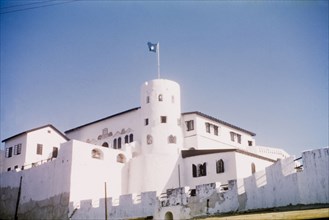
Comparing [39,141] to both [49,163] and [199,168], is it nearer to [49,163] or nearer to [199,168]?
[49,163]

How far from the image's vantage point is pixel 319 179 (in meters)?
17.2

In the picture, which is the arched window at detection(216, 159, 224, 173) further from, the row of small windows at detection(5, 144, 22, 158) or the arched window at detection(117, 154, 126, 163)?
the row of small windows at detection(5, 144, 22, 158)

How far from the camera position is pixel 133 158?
3875cm

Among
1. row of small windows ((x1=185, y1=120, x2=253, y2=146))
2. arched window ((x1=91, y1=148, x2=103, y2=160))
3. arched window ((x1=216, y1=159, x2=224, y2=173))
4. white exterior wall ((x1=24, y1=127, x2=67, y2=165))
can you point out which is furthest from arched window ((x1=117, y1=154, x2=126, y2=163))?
arched window ((x1=216, y1=159, x2=224, y2=173))

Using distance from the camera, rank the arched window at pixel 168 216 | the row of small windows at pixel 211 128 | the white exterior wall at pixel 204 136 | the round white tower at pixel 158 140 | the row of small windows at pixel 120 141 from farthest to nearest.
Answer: the row of small windows at pixel 211 128 → the row of small windows at pixel 120 141 → the white exterior wall at pixel 204 136 → the round white tower at pixel 158 140 → the arched window at pixel 168 216

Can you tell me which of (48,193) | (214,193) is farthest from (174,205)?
(48,193)

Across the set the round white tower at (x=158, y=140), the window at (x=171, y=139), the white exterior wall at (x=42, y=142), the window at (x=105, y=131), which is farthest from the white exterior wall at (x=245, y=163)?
the white exterior wall at (x=42, y=142)

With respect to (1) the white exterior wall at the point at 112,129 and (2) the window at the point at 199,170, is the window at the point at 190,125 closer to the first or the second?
(1) the white exterior wall at the point at 112,129

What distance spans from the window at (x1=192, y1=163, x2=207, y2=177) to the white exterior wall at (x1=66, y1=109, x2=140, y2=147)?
7.92 m

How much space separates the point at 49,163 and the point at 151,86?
1284 cm

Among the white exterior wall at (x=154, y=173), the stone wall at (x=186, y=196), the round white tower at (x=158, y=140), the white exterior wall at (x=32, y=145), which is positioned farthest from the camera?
the white exterior wall at (x=32, y=145)

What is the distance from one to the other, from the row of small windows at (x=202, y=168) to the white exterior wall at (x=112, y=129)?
26.3 feet

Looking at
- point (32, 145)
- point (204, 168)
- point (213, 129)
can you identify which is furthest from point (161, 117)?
point (32, 145)

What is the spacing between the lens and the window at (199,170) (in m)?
36.2
